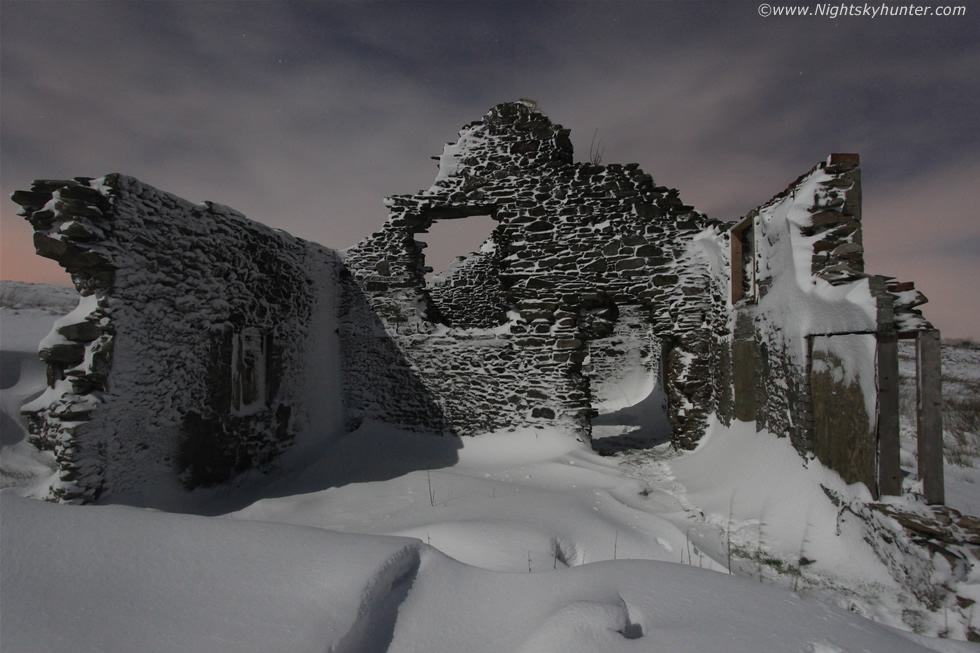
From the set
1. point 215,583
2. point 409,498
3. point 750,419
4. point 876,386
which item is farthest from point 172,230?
point 750,419

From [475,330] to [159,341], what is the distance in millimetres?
4107

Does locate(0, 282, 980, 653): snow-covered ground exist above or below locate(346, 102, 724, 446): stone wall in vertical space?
below

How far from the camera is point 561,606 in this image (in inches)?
77.2

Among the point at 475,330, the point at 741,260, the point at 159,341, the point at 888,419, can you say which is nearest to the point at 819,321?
the point at 888,419

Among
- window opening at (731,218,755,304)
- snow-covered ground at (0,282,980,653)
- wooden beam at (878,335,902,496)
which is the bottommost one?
snow-covered ground at (0,282,980,653)

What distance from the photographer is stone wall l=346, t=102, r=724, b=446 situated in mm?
7328

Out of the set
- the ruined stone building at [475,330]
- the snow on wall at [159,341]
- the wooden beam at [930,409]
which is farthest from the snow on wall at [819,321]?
the snow on wall at [159,341]

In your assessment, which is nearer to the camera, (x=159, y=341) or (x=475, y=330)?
(x=159, y=341)

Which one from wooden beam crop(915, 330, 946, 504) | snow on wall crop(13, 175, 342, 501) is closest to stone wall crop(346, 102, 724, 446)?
snow on wall crop(13, 175, 342, 501)

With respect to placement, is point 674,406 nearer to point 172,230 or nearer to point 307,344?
point 307,344

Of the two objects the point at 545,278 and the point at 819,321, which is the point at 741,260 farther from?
the point at 545,278

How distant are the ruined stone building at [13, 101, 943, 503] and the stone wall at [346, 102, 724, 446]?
31 millimetres

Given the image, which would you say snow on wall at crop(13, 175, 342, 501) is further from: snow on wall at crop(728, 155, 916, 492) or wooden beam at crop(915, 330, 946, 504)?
wooden beam at crop(915, 330, 946, 504)

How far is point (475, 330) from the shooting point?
768cm
